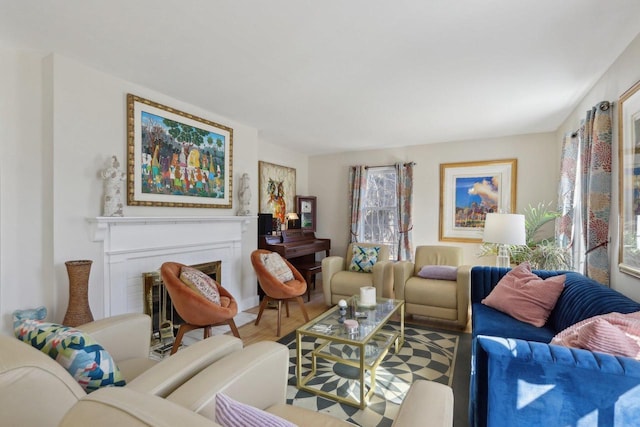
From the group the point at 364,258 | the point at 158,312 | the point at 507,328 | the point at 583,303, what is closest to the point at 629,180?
the point at 583,303

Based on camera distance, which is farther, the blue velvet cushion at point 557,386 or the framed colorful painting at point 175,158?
the framed colorful painting at point 175,158

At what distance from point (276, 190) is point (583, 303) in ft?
13.2

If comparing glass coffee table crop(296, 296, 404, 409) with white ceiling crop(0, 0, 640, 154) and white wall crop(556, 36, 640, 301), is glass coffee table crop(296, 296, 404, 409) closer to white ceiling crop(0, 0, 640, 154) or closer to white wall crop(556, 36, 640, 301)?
white wall crop(556, 36, 640, 301)

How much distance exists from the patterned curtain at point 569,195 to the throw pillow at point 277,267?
3055 mm

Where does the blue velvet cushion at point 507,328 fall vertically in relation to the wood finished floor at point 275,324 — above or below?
above

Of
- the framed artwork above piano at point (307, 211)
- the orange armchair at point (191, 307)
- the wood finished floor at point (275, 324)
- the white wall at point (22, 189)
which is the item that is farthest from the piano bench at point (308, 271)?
the white wall at point (22, 189)

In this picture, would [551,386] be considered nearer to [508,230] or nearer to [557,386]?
[557,386]

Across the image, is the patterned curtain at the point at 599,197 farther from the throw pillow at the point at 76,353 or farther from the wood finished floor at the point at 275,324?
the throw pillow at the point at 76,353

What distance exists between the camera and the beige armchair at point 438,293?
3307 millimetres

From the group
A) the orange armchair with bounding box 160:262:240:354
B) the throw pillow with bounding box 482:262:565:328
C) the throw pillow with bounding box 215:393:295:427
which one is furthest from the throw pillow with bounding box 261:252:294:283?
the throw pillow with bounding box 215:393:295:427

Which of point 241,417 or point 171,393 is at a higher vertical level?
point 241,417

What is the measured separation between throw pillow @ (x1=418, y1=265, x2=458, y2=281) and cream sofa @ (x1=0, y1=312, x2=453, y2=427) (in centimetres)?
275

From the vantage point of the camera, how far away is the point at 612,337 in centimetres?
121

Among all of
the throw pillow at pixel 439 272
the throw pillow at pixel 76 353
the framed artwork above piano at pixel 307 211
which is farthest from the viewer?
the framed artwork above piano at pixel 307 211
